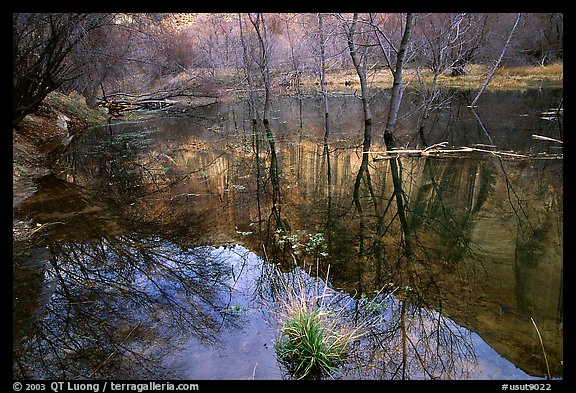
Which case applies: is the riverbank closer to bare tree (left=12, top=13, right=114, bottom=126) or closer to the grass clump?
bare tree (left=12, top=13, right=114, bottom=126)

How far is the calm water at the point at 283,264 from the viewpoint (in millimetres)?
4223

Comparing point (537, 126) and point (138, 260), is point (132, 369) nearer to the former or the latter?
→ point (138, 260)

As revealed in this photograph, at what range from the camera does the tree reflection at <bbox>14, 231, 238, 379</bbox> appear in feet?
13.7

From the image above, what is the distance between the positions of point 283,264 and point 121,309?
2.54 metres

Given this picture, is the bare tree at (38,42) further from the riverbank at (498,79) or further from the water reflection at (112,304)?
the riverbank at (498,79)

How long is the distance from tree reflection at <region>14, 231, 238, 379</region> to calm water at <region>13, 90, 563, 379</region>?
2 cm

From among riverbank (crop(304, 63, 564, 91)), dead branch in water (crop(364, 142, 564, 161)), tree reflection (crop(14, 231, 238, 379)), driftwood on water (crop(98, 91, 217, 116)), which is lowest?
tree reflection (crop(14, 231, 238, 379))

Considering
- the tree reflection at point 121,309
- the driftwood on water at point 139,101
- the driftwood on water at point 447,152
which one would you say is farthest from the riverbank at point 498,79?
the tree reflection at point 121,309

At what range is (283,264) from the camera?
20.7 ft

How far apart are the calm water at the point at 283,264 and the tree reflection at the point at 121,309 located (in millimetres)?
23

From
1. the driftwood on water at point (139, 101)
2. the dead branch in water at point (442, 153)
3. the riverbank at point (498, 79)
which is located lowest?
the dead branch in water at point (442, 153)

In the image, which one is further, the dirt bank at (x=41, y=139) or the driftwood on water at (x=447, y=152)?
the driftwood on water at (x=447, y=152)

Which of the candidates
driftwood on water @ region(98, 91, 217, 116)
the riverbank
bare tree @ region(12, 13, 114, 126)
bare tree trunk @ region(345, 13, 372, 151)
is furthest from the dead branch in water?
driftwood on water @ region(98, 91, 217, 116)

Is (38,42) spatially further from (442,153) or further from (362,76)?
(442,153)
